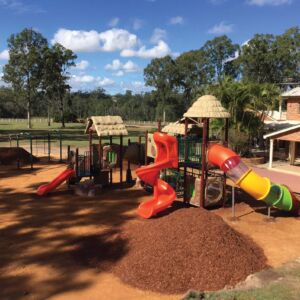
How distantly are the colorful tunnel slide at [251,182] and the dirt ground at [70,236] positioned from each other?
0.67 meters

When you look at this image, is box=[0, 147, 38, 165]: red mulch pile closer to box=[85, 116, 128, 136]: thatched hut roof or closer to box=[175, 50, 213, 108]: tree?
box=[85, 116, 128, 136]: thatched hut roof

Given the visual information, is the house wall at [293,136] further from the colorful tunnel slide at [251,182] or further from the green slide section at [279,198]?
the green slide section at [279,198]

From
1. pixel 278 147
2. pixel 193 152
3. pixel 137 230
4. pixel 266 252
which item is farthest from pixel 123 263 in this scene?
pixel 278 147

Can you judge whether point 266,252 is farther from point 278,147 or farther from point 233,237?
point 278,147

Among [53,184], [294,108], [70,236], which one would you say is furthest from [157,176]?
[294,108]

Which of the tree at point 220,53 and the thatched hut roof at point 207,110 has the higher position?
the tree at point 220,53

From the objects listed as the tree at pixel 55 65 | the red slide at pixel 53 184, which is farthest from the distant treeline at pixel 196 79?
the red slide at pixel 53 184

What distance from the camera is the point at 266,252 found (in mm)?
9789

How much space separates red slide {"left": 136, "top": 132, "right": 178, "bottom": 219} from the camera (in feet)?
38.5

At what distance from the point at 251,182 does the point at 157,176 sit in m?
3.16

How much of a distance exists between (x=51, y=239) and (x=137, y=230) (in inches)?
97.4

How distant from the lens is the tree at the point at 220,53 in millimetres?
80125

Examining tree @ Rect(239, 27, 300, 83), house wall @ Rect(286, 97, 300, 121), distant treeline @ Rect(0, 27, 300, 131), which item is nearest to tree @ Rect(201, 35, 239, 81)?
distant treeline @ Rect(0, 27, 300, 131)

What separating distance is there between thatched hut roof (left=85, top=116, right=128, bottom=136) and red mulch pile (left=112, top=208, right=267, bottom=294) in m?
6.92
